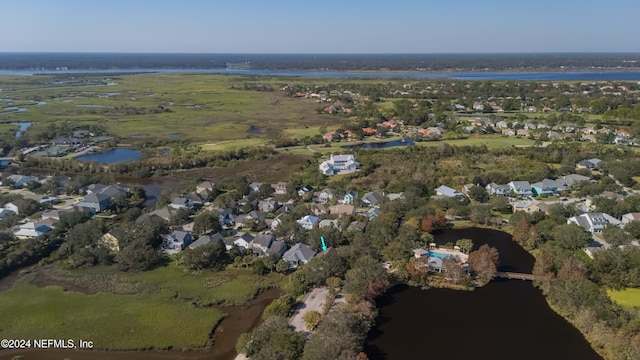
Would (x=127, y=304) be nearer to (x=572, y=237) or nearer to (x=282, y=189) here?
(x=282, y=189)

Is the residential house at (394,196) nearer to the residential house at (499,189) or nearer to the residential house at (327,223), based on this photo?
the residential house at (327,223)

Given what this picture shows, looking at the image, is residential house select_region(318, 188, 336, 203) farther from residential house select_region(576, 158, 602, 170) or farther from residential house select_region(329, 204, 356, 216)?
residential house select_region(576, 158, 602, 170)

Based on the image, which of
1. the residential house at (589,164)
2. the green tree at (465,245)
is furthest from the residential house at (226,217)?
the residential house at (589,164)

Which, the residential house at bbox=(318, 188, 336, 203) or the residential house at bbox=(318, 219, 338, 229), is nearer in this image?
the residential house at bbox=(318, 219, 338, 229)

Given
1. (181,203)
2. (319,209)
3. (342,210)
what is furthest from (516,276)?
(181,203)

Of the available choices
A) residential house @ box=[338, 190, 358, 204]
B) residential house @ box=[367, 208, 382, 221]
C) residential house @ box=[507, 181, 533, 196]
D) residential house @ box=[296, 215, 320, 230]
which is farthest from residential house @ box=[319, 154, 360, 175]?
residential house @ box=[507, 181, 533, 196]

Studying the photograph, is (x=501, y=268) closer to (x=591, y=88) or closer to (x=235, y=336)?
(x=235, y=336)

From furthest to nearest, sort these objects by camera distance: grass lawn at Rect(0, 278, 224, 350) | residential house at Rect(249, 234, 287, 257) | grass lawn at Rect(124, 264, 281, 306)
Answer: residential house at Rect(249, 234, 287, 257) < grass lawn at Rect(124, 264, 281, 306) < grass lawn at Rect(0, 278, 224, 350)

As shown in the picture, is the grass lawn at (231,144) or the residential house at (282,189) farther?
the grass lawn at (231,144)
